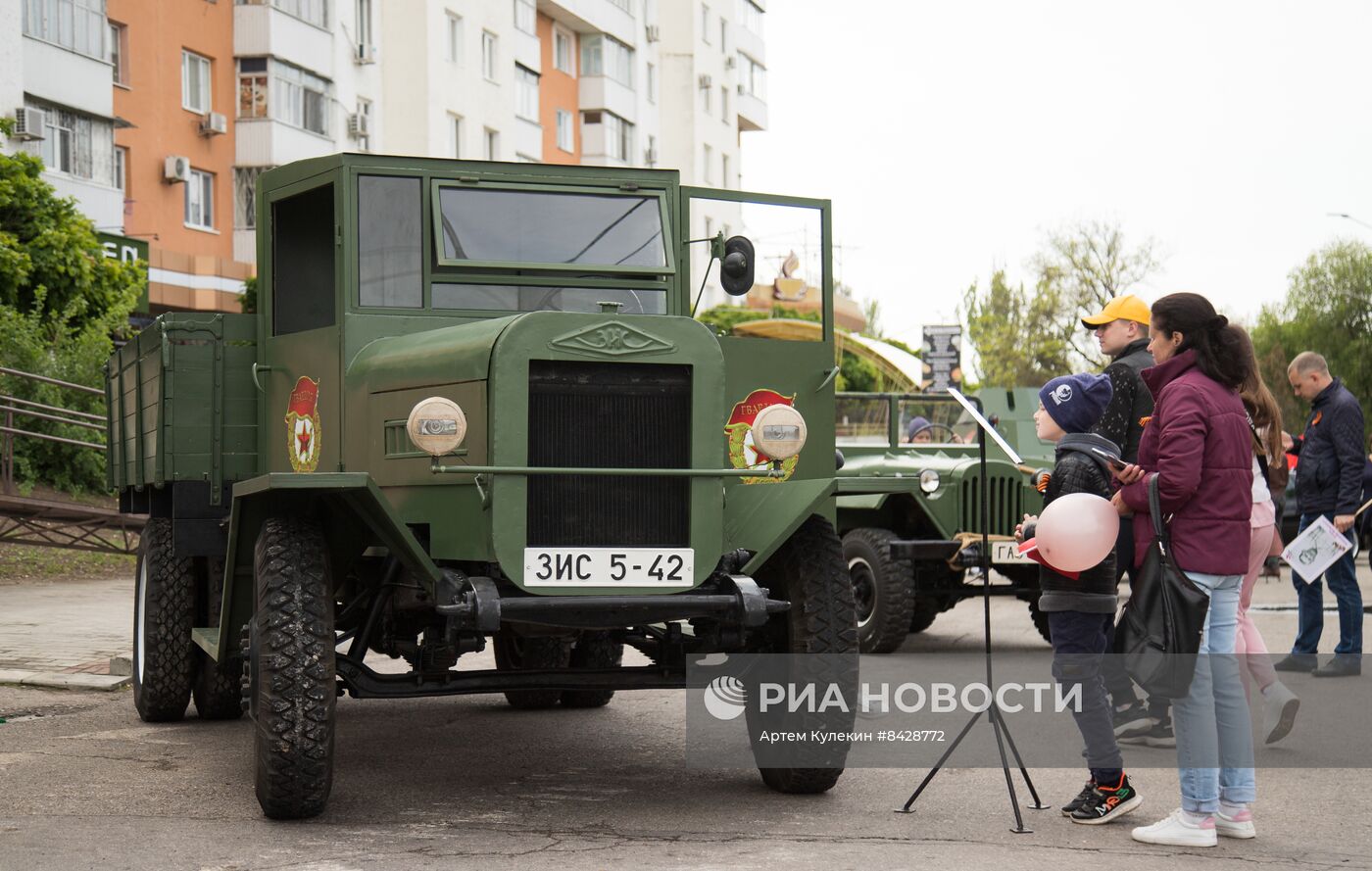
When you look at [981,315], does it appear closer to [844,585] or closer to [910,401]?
[910,401]

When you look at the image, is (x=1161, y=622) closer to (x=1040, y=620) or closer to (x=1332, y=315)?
(x=1040, y=620)

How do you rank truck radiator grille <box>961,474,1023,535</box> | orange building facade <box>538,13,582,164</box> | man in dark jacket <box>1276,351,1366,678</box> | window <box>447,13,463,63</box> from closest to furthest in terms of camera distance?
man in dark jacket <box>1276,351,1366,678</box> → truck radiator grille <box>961,474,1023,535</box> → window <box>447,13,463,63</box> → orange building facade <box>538,13,582,164</box>

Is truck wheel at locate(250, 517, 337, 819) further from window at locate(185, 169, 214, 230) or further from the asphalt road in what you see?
window at locate(185, 169, 214, 230)

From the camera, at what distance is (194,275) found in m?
31.2

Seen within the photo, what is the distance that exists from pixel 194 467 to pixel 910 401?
25.5 feet

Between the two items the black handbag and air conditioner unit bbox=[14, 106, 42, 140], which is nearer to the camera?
the black handbag

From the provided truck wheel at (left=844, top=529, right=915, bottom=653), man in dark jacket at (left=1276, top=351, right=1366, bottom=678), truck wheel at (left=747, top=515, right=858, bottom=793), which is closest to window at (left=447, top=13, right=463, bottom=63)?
truck wheel at (left=844, top=529, right=915, bottom=653)

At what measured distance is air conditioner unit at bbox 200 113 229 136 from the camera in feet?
106

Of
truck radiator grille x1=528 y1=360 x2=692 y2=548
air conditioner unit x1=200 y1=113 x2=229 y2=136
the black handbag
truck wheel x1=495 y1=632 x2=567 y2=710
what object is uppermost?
air conditioner unit x1=200 y1=113 x2=229 y2=136

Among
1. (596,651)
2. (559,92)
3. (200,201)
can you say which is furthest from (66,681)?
(559,92)

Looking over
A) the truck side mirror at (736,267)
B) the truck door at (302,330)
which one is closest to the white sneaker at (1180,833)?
the truck side mirror at (736,267)

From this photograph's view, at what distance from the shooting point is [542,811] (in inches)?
253

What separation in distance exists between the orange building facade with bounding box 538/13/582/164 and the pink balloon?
1605 inches

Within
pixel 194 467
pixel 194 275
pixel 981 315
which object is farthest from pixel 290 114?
pixel 981 315
